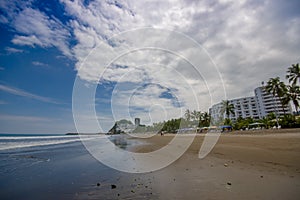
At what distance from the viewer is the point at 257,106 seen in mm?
112625

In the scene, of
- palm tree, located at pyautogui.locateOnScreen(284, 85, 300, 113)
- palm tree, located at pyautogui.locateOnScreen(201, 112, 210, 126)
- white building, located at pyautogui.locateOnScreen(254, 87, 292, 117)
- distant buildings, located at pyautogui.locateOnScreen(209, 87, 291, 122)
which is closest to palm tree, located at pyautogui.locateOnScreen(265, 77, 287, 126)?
palm tree, located at pyautogui.locateOnScreen(284, 85, 300, 113)

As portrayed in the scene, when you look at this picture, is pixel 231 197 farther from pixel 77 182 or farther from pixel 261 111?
pixel 261 111

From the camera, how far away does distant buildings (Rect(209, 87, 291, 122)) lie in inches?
3986

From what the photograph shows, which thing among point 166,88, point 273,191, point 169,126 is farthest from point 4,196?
point 169,126

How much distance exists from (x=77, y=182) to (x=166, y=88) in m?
13.1

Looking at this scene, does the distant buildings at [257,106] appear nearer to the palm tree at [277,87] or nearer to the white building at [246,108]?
the white building at [246,108]

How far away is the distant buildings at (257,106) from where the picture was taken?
101 metres

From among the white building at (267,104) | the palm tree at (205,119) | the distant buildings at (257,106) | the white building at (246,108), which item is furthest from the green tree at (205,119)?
the white building at (267,104)

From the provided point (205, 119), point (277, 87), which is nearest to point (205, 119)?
point (205, 119)

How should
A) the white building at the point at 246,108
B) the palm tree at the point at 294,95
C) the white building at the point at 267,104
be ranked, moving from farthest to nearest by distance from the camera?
the white building at the point at 246,108, the white building at the point at 267,104, the palm tree at the point at 294,95

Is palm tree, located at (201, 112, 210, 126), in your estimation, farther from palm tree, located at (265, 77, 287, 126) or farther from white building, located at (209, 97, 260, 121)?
palm tree, located at (265, 77, 287, 126)

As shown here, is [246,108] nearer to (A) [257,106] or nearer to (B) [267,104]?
(A) [257,106]

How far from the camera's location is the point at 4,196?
Result: 14.6 feet

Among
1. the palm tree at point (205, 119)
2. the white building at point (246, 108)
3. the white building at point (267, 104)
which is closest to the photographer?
the palm tree at point (205, 119)
